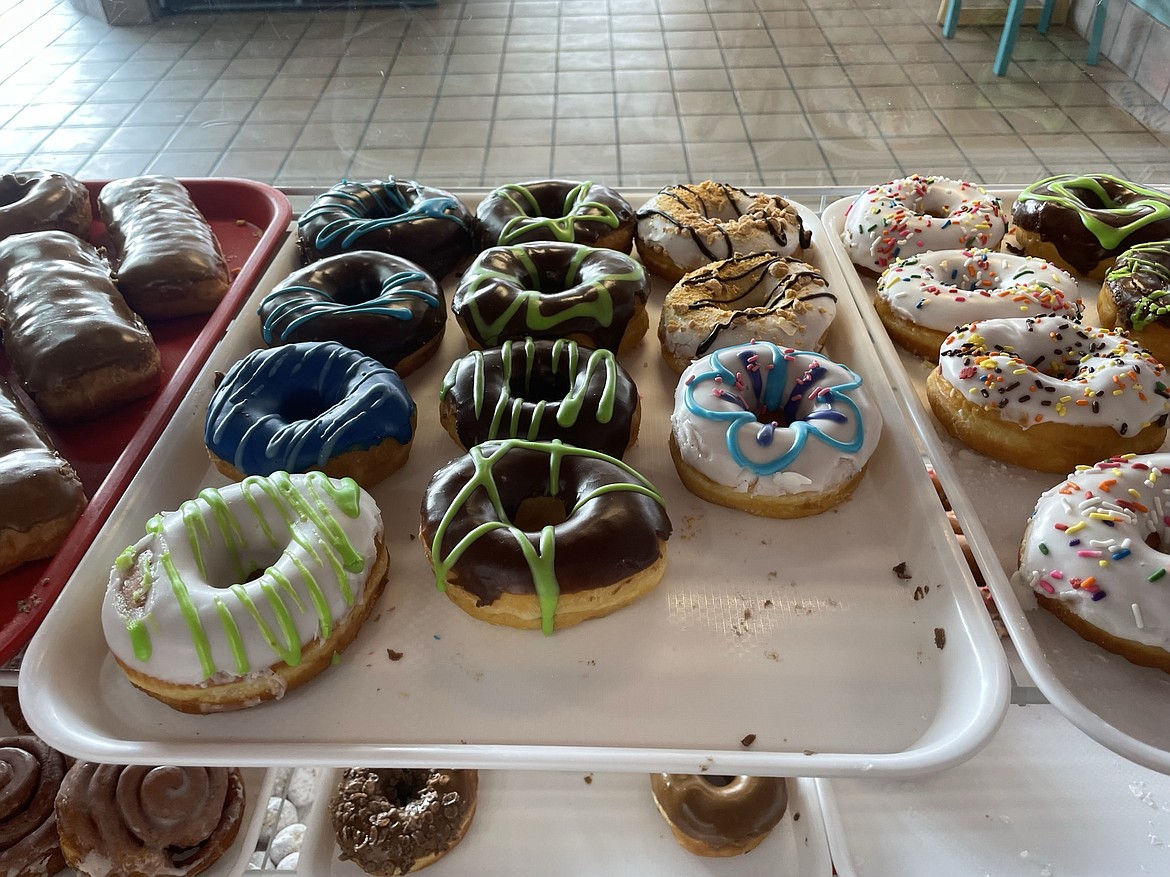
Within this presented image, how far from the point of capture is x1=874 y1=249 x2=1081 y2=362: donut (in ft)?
6.07

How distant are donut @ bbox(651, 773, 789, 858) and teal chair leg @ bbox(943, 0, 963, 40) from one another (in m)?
2.31

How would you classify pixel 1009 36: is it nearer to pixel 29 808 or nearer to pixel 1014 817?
pixel 1014 817

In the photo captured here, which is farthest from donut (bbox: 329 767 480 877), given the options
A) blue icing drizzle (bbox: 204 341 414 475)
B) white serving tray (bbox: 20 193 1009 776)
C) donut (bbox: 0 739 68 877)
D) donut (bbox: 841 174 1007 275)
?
donut (bbox: 841 174 1007 275)

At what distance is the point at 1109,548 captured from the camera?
4.25ft

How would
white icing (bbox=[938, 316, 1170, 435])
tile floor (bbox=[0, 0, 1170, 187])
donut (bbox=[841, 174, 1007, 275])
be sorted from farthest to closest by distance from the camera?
1. tile floor (bbox=[0, 0, 1170, 187])
2. donut (bbox=[841, 174, 1007, 275])
3. white icing (bbox=[938, 316, 1170, 435])

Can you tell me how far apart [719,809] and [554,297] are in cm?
118

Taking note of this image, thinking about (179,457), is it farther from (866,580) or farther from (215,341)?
(866,580)

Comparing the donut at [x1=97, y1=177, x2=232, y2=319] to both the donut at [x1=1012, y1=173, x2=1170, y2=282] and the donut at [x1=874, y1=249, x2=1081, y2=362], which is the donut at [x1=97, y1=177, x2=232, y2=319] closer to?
the donut at [x1=874, y1=249, x2=1081, y2=362]

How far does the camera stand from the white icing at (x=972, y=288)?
1.85 m

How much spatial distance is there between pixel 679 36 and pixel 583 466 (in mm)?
1854

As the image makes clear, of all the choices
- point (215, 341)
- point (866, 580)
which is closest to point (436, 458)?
point (215, 341)

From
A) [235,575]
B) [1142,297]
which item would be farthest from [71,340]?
[1142,297]

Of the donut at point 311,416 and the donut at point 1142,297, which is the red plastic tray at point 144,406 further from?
the donut at point 1142,297

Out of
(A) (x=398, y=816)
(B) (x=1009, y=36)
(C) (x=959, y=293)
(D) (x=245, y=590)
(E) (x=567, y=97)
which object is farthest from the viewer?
(E) (x=567, y=97)
